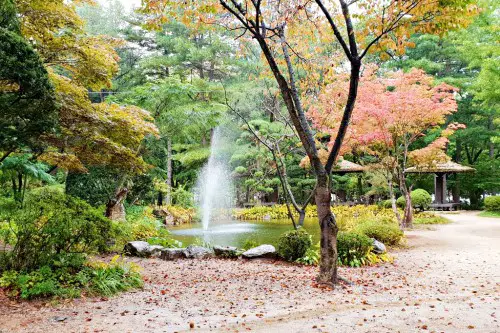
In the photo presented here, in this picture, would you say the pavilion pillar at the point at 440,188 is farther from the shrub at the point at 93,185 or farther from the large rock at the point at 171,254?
the large rock at the point at 171,254

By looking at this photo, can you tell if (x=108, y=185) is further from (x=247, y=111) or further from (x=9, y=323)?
(x=247, y=111)

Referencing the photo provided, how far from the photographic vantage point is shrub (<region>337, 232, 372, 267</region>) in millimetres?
6461

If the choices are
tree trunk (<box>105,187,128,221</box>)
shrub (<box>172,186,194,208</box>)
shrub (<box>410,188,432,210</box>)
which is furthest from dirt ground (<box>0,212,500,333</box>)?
shrub (<box>172,186,194,208</box>)

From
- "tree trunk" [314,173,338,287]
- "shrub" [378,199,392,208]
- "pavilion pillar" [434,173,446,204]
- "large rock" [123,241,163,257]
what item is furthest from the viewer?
"pavilion pillar" [434,173,446,204]

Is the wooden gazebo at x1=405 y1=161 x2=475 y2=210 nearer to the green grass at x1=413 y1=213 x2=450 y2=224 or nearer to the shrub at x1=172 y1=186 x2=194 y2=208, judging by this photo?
the green grass at x1=413 y1=213 x2=450 y2=224

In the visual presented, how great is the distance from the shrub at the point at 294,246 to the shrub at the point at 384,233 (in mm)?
2237

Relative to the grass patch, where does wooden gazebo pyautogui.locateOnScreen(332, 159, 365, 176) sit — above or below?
above

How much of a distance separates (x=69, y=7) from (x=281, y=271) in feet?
16.4

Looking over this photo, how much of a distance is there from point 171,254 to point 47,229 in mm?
2782

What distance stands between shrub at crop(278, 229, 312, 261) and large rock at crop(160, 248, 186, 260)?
5.90 feet

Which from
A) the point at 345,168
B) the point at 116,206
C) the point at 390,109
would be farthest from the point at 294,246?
the point at 345,168

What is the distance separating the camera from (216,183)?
20891 mm

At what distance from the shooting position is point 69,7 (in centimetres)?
561

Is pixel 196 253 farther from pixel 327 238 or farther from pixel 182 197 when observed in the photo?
pixel 182 197
